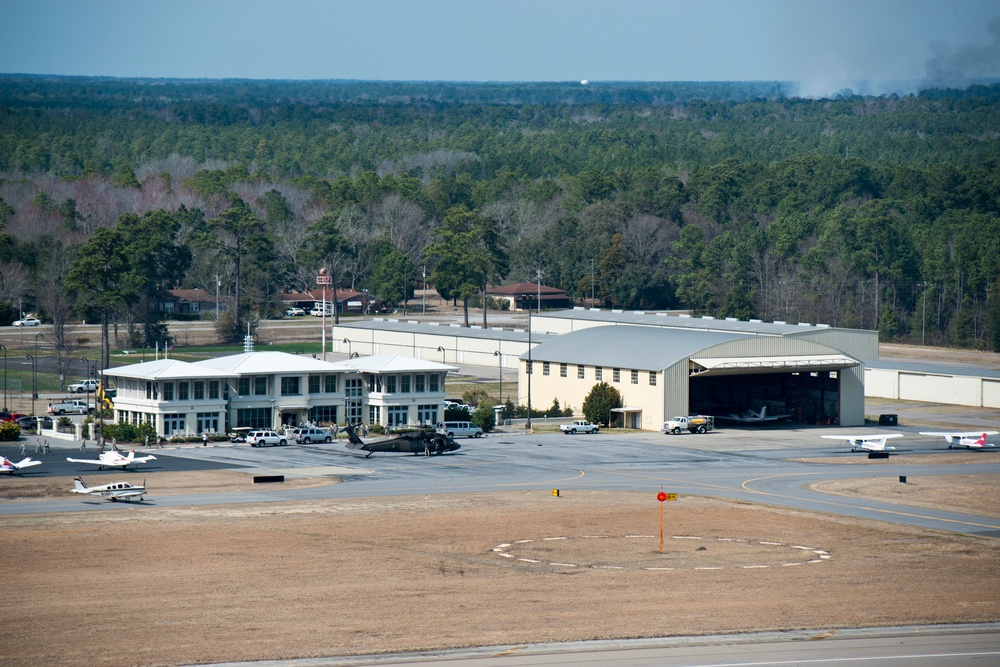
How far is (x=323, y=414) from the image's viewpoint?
98500mm

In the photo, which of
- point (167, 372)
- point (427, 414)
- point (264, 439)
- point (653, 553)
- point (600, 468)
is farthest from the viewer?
point (427, 414)

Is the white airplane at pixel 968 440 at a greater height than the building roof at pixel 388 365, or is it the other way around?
the building roof at pixel 388 365

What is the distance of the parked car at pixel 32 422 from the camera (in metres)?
96.0

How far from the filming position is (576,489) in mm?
73125

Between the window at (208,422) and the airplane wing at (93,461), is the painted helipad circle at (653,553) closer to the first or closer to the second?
the airplane wing at (93,461)

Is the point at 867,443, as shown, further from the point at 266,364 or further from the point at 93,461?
the point at 93,461

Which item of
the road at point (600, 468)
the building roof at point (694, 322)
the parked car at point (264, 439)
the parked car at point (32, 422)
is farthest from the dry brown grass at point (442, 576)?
the building roof at point (694, 322)

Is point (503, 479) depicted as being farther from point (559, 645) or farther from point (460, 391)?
point (460, 391)

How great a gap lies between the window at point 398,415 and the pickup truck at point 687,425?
18741 millimetres

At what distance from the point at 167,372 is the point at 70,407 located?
19286mm

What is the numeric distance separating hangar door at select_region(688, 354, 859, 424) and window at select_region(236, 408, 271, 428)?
30975 millimetres

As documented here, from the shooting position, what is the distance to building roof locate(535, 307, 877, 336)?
134 m

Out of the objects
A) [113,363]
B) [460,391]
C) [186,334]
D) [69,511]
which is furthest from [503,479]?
[186,334]

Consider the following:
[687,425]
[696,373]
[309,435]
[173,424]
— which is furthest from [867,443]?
[173,424]
